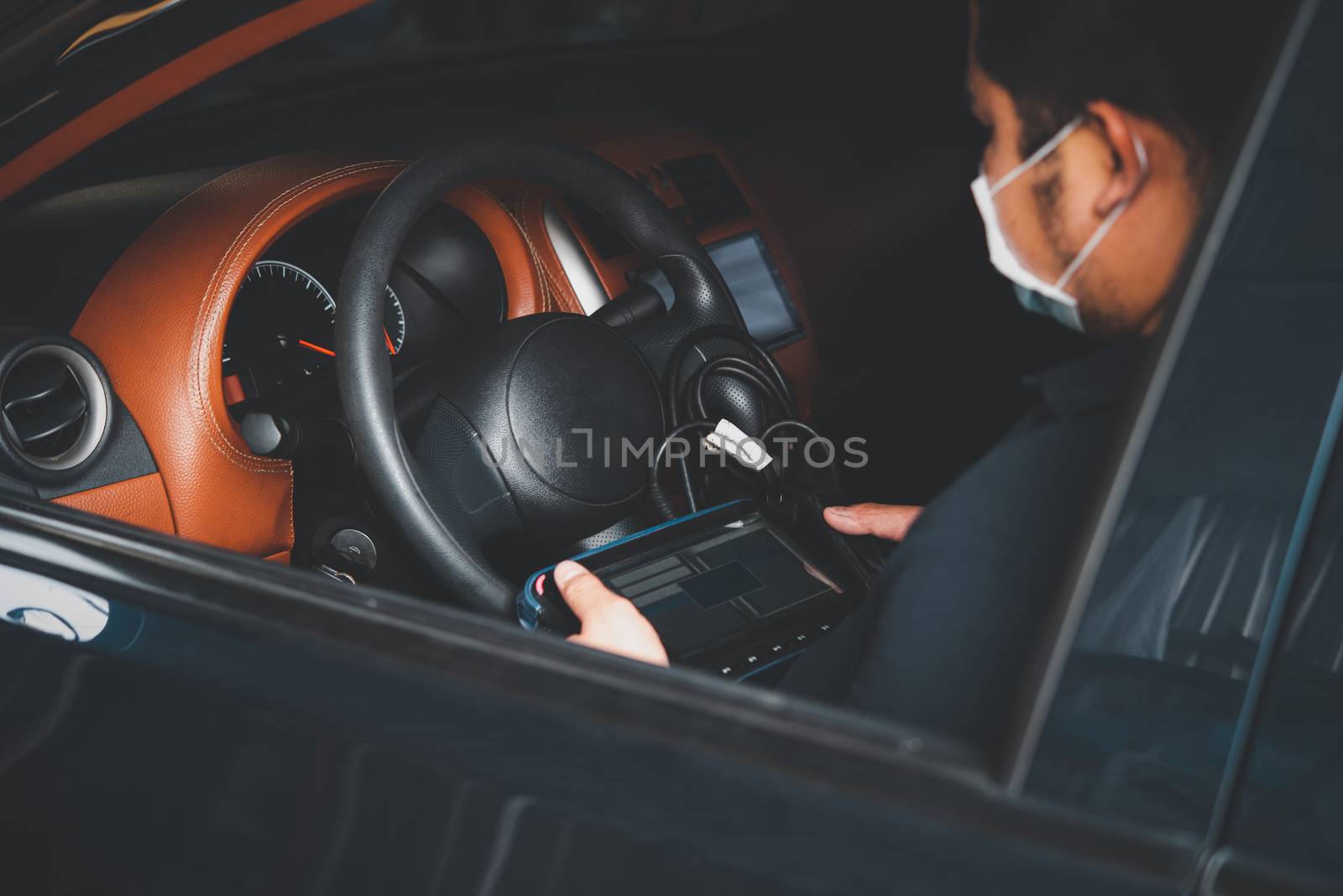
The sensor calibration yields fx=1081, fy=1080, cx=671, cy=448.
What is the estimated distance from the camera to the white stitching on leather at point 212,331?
1478mm

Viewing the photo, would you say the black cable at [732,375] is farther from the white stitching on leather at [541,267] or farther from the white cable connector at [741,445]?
the white stitching on leather at [541,267]

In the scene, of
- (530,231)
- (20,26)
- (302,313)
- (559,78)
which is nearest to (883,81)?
(559,78)

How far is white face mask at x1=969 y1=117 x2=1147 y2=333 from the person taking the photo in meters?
0.74

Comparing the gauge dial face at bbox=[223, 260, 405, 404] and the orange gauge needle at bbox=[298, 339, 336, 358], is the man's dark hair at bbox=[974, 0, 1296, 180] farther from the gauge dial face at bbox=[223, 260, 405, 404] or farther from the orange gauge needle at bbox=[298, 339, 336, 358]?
the orange gauge needle at bbox=[298, 339, 336, 358]

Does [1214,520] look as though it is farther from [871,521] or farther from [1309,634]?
[871,521]

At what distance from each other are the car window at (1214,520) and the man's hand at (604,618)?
1.33ft

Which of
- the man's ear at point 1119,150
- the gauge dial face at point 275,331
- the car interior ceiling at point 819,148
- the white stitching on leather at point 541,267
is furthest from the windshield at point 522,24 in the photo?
the man's ear at point 1119,150

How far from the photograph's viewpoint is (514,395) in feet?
4.74

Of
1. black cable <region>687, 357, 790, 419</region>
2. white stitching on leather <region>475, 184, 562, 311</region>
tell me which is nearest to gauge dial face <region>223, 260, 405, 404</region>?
white stitching on leather <region>475, 184, 562, 311</region>

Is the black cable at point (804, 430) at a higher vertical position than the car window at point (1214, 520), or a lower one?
lower

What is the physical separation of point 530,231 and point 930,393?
93 cm

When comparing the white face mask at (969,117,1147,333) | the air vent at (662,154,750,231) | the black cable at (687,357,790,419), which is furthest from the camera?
the air vent at (662,154,750,231)

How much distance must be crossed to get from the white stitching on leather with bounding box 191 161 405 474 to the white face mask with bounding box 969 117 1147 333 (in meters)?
1.07

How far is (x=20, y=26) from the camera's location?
116cm
